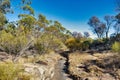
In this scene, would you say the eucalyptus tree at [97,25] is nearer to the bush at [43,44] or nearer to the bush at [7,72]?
the bush at [43,44]

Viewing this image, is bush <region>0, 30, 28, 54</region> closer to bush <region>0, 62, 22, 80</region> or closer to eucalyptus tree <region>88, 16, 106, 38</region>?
bush <region>0, 62, 22, 80</region>

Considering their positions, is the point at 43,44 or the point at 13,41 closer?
the point at 13,41

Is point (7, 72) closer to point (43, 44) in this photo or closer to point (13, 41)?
point (13, 41)

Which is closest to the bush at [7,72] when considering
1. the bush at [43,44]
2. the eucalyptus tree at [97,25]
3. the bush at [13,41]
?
the bush at [13,41]

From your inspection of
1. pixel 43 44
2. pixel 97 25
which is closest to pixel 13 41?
pixel 43 44

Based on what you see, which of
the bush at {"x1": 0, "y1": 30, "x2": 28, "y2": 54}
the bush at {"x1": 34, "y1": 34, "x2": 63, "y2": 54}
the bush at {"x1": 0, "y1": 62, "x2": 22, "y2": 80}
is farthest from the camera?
the bush at {"x1": 34, "y1": 34, "x2": 63, "y2": 54}

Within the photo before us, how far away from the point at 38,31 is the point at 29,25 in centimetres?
774

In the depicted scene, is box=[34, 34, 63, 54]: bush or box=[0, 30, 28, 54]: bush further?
box=[34, 34, 63, 54]: bush

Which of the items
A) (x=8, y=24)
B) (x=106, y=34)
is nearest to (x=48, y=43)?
(x=8, y=24)

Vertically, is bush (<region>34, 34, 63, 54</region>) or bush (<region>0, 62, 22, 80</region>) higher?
bush (<region>34, 34, 63, 54</region>)

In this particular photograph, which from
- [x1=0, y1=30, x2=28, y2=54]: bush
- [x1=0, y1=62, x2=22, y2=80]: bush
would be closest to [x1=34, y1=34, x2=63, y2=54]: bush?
[x1=0, y1=30, x2=28, y2=54]: bush

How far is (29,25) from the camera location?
155 feet

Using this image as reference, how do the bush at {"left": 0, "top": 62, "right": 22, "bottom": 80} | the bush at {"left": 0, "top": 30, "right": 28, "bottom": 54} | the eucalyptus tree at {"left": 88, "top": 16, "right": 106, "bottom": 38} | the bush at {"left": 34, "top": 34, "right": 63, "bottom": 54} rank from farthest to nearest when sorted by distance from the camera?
the eucalyptus tree at {"left": 88, "top": 16, "right": 106, "bottom": 38}, the bush at {"left": 34, "top": 34, "right": 63, "bottom": 54}, the bush at {"left": 0, "top": 30, "right": 28, "bottom": 54}, the bush at {"left": 0, "top": 62, "right": 22, "bottom": 80}

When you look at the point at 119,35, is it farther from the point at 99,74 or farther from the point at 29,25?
the point at 99,74
